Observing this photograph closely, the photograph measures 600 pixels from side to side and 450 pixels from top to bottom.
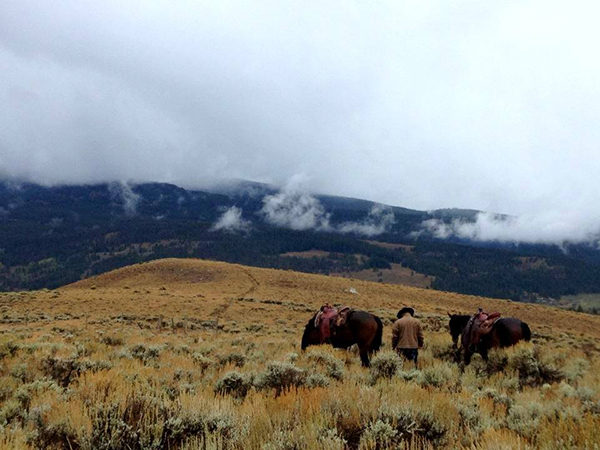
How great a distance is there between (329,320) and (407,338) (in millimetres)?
2465

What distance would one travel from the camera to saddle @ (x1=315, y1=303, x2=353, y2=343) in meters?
12.0

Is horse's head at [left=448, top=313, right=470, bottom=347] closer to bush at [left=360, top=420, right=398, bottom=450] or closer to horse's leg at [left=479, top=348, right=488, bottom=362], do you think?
horse's leg at [left=479, top=348, right=488, bottom=362]

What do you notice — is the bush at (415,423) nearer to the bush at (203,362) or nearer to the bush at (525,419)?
the bush at (525,419)

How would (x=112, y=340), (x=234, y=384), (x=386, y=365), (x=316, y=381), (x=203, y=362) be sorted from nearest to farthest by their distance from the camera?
(x=316, y=381) → (x=234, y=384) → (x=386, y=365) → (x=203, y=362) → (x=112, y=340)

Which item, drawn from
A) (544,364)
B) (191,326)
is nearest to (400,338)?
(544,364)

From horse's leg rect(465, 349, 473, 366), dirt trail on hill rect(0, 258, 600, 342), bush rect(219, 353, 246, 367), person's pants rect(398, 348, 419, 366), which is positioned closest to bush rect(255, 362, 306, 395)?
bush rect(219, 353, 246, 367)

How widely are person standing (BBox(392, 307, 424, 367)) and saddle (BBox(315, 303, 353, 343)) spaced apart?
160 centimetres

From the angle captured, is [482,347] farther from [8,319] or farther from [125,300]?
[125,300]

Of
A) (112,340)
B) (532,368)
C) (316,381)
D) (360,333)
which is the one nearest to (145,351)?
(112,340)

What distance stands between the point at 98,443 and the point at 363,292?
52791 millimetres

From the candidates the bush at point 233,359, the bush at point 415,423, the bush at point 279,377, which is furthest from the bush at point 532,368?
the bush at point 233,359

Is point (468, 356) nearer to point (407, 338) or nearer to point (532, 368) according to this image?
point (532, 368)

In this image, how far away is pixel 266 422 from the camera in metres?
4.15

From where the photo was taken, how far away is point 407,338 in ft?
36.8
